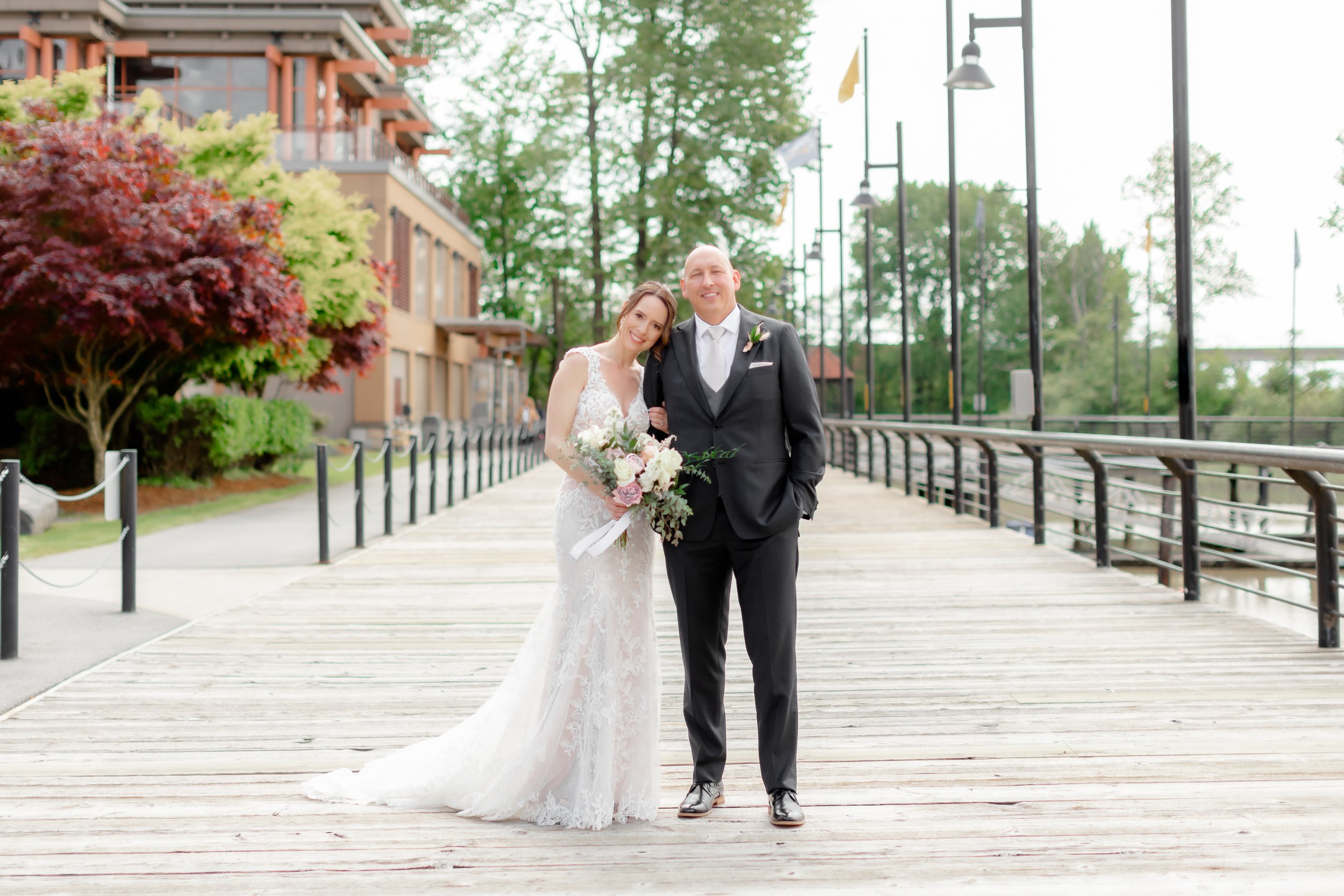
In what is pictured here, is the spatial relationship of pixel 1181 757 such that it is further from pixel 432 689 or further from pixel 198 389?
pixel 198 389

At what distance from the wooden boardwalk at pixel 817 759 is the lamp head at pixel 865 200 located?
1558 centimetres

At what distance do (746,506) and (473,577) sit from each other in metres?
6.37

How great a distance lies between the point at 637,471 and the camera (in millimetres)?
3777

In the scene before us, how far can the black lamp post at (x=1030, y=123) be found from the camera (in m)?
12.8

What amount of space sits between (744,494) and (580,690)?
0.91 m

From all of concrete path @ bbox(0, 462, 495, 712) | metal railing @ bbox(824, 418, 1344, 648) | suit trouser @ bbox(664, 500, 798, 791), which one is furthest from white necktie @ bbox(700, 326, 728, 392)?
concrete path @ bbox(0, 462, 495, 712)

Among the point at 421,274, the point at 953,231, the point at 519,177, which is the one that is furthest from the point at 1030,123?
the point at 519,177

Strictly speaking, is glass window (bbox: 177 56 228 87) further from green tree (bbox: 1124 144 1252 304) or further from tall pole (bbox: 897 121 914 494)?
green tree (bbox: 1124 144 1252 304)

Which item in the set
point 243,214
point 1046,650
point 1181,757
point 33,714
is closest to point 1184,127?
point 1046,650

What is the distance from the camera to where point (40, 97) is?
58.6ft

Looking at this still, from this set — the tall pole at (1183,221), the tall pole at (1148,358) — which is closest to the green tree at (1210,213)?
the tall pole at (1148,358)

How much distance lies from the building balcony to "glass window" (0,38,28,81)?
7.36 metres

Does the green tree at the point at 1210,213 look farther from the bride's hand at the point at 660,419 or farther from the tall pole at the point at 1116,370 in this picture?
the bride's hand at the point at 660,419

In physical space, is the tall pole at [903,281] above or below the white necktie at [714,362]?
above
